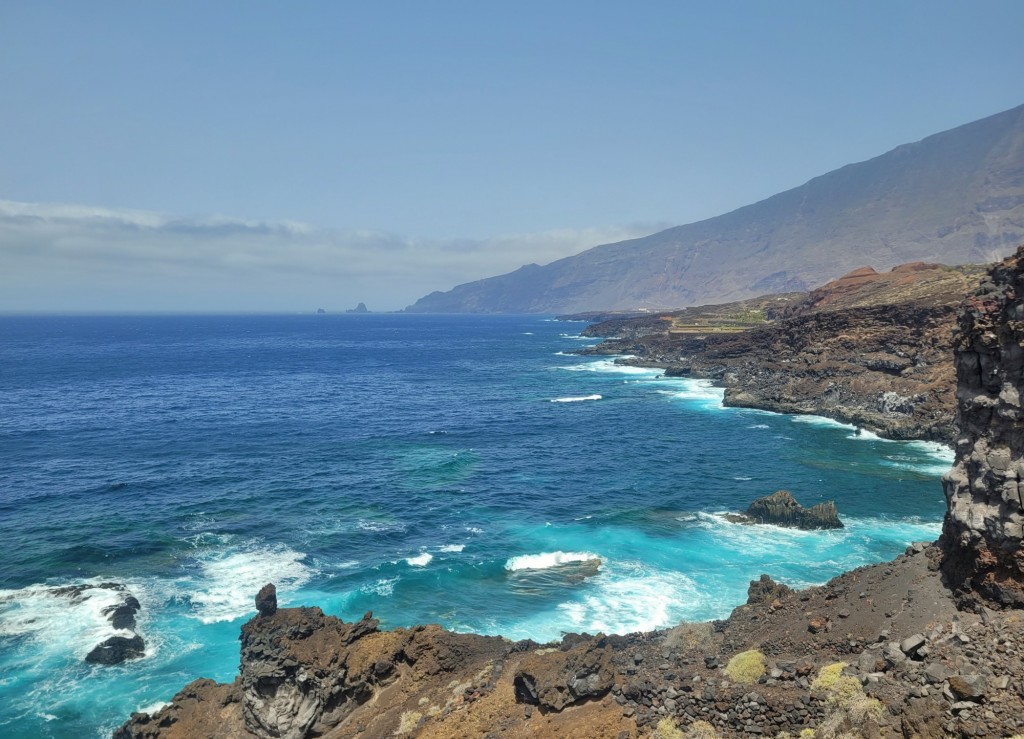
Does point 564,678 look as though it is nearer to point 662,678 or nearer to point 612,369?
point 662,678

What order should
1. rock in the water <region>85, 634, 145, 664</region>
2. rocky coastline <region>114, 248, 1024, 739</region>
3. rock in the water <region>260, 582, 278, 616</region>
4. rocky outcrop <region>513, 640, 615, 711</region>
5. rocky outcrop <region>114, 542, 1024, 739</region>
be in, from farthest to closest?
rock in the water <region>85, 634, 145, 664</region>, rock in the water <region>260, 582, 278, 616</region>, rocky outcrop <region>513, 640, 615, 711</region>, rocky coastline <region>114, 248, 1024, 739</region>, rocky outcrop <region>114, 542, 1024, 739</region>

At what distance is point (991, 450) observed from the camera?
22203mm

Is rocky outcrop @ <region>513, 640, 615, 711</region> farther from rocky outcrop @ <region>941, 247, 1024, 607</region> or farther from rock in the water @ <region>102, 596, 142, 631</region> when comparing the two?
rock in the water @ <region>102, 596, 142, 631</region>

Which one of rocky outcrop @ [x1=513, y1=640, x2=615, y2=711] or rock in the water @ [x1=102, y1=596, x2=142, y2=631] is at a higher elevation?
rocky outcrop @ [x1=513, y1=640, x2=615, y2=711]

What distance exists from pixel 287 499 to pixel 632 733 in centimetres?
3689

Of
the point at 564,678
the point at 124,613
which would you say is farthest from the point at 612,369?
the point at 564,678

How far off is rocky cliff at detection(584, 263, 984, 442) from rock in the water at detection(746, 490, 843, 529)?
2854cm

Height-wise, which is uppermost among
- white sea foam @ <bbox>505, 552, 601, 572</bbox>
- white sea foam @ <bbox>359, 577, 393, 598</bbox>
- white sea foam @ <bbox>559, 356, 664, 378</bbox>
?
white sea foam @ <bbox>559, 356, 664, 378</bbox>

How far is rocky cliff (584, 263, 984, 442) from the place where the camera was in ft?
235

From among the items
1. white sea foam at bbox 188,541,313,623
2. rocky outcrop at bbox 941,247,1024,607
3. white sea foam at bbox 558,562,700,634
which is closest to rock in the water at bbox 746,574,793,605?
white sea foam at bbox 558,562,700,634

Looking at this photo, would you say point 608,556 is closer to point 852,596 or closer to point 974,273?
point 852,596

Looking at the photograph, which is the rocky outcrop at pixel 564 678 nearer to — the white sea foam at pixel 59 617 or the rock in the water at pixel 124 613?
the white sea foam at pixel 59 617

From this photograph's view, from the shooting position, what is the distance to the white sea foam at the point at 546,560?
128 ft

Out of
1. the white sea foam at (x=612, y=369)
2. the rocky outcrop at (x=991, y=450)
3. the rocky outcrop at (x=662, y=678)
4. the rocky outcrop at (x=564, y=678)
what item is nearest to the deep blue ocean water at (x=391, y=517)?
the rocky outcrop at (x=662, y=678)
